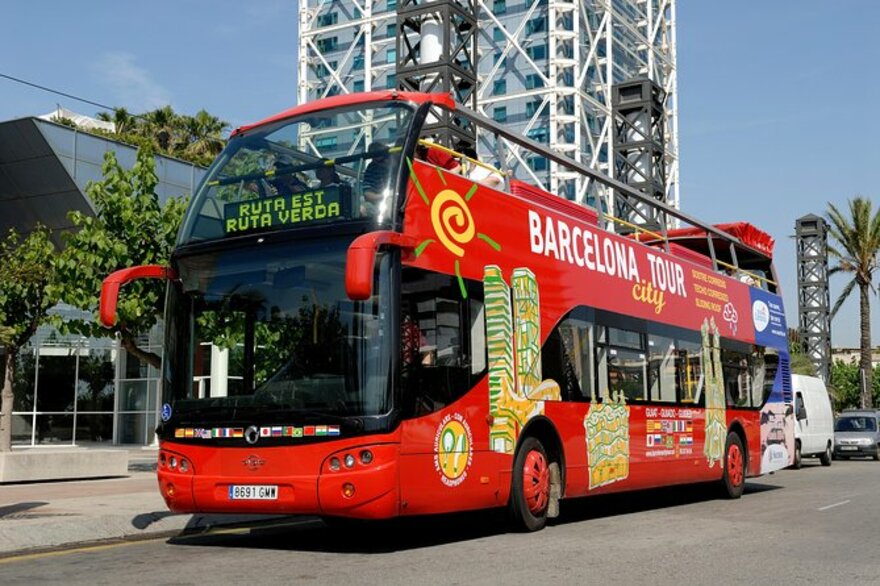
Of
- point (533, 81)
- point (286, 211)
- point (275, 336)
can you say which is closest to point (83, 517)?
point (275, 336)

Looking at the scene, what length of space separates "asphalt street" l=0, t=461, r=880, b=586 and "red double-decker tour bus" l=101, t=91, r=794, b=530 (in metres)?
0.50

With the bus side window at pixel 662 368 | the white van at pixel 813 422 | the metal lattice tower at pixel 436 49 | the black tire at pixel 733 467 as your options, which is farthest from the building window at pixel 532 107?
the bus side window at pixel 662 368

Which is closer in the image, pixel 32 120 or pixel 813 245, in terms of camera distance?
pixel 32 120

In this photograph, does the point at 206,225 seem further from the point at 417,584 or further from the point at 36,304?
the point at 36,304

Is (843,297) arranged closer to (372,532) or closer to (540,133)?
(540,133)

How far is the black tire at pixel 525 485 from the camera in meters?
10.4

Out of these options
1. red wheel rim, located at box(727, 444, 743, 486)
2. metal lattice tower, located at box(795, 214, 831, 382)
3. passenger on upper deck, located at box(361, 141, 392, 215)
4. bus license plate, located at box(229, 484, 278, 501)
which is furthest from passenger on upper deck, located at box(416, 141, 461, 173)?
metal lattice tower, located at box(795, 214, 831, 382)

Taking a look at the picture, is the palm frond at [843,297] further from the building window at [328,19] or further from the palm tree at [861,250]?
the building window at [328,19]

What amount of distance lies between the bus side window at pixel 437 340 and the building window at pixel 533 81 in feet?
229

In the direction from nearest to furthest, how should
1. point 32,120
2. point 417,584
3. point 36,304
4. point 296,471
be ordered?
point 417,584 < point 296,471 < point 36,304 < point 32,120

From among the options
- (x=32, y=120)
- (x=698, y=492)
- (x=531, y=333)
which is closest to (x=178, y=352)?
(x=531, y=333)

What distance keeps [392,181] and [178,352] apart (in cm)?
257

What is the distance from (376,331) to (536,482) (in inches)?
120

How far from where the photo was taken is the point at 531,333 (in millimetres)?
10883
